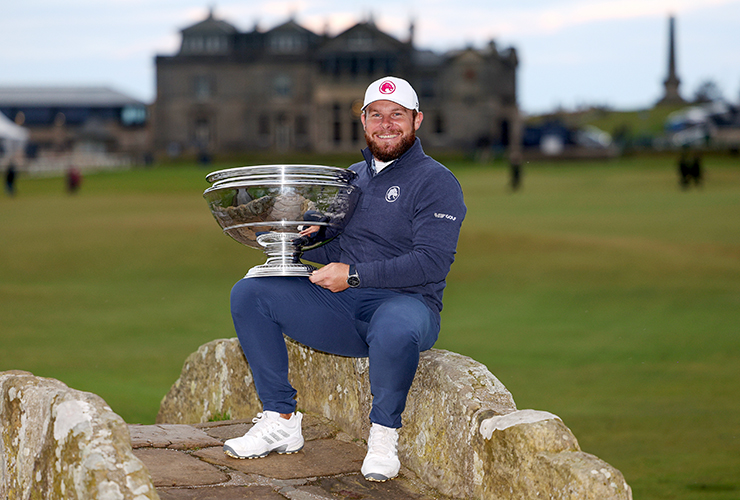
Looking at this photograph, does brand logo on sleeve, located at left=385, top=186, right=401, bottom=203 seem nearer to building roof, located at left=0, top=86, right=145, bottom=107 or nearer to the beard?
the beard

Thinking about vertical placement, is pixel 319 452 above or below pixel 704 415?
above

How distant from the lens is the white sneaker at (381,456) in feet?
13.9

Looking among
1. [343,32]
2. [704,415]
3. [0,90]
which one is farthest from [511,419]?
[0,90]

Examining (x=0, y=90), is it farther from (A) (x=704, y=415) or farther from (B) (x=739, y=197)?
(A) (x=704, y=415)

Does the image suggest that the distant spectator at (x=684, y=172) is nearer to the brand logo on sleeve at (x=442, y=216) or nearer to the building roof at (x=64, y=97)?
the brand logo on sleeve at (x=442, y=216)

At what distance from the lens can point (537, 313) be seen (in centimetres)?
1428

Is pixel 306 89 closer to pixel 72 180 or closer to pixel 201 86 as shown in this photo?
pixel 201 86

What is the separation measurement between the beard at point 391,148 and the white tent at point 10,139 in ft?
203

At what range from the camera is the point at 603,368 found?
1091 centimetres

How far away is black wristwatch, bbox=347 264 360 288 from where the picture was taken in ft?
14.7

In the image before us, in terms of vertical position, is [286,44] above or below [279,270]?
above

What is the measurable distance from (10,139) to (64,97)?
3143 cm

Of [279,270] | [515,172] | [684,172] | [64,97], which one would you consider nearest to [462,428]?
[279,270]

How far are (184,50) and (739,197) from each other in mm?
52259
